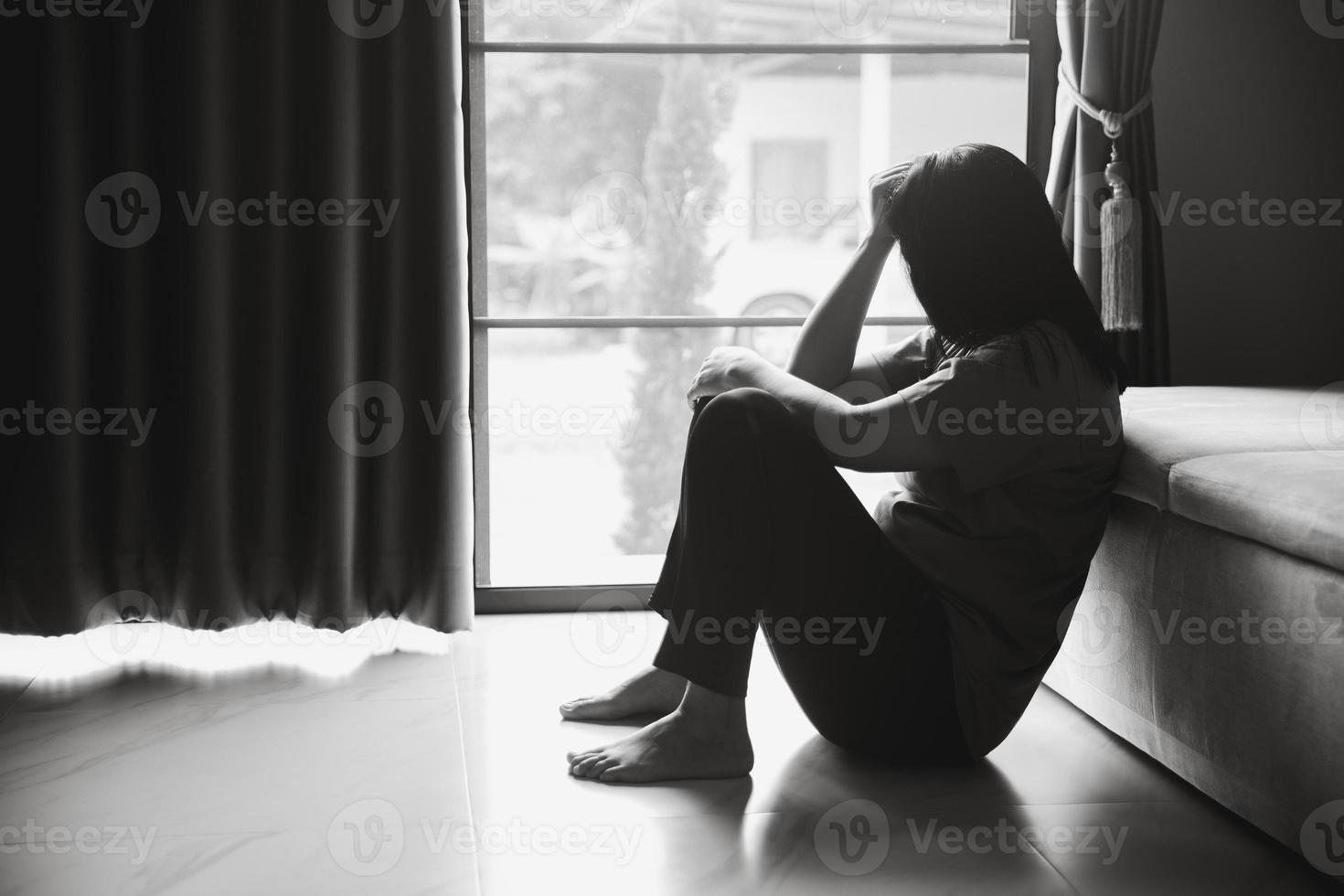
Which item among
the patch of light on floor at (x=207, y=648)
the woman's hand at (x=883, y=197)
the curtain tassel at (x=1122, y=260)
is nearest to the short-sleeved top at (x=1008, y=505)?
the woman's hand at (x=883, y=197)

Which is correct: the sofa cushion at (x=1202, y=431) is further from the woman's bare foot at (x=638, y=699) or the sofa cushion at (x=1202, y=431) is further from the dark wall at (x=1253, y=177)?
the woman's bare foot at (x=638, y=699)

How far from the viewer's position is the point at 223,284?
8.11ft

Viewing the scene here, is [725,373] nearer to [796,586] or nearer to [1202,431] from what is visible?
[796,586]

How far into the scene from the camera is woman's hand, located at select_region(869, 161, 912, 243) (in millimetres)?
1951

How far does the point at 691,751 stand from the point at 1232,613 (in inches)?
30.6

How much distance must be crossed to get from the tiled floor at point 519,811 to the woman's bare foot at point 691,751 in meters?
0.03

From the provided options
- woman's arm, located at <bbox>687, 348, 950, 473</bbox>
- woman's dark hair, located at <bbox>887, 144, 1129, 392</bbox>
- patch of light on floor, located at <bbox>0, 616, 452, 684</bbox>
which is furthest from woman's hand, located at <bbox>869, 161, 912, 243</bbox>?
patch of light on floor, located at <bbox>0, 616, 452, 684</bbox>

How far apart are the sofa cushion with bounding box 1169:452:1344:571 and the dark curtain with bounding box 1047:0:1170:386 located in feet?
3.20

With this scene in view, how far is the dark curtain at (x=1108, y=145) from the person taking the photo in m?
2.57

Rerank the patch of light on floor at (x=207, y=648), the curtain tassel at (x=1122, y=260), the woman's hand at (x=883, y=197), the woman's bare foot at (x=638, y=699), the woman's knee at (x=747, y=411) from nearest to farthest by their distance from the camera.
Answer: the woman's knee at (x=747, y=411) < the woman's hand at (x=883, y=197) < the woman's bare foot at (x=638, y=699) < the patch of light on floor at (x=207, y=648) < the curtain tassel at (x=1122, y=260)

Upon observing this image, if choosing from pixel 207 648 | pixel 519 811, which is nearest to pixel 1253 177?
pixel 519 811

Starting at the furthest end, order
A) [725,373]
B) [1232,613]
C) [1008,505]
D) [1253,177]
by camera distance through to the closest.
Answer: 1. [1253,177]
2. [725,373]
3. [1008,505]
4. [1232,613]

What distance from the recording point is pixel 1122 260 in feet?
8.36

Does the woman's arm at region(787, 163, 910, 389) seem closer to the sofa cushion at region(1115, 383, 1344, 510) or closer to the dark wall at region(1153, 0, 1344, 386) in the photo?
the sofa cushion at region(1115, 383, 1344, 510)
